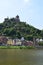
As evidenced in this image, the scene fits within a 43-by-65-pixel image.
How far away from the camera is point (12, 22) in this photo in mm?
171125

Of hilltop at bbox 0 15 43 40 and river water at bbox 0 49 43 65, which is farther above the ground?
hilltop at bbox 0 15 43 40

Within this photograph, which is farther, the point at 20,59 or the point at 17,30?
the point at 17,30

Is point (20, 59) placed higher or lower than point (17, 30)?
lower

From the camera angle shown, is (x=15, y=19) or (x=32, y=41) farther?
(x=15, y=19)

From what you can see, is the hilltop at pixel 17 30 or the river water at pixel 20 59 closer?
the river water at pixel 20 59

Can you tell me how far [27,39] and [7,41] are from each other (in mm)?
22566

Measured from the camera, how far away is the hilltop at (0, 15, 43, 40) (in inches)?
5969

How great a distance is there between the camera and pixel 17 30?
16138 centimetres

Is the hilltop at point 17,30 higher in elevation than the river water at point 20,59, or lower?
higher

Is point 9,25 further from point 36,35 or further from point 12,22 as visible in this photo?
point 36,35

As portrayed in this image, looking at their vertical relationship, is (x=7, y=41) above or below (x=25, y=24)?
below

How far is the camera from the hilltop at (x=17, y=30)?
497 ft

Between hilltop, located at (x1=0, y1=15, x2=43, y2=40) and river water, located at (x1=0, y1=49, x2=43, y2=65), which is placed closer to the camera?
river water, located at (x1=0, y1=49, x2=43, y2=65)

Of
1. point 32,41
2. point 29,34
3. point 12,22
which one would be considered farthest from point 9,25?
point 32,41
